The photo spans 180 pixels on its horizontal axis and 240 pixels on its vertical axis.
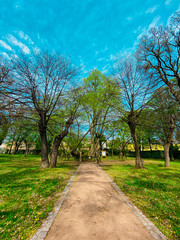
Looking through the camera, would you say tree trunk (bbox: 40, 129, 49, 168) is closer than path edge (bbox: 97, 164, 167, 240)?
No

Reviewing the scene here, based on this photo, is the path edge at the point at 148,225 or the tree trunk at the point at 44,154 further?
the tree trunk at the point at 44,154

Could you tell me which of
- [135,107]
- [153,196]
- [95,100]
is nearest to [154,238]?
[153,196]

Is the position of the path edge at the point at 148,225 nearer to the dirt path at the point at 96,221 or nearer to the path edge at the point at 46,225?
the dirt path at the point at 96,221

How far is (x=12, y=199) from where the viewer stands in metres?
4.48

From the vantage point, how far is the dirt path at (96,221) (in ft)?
8.58

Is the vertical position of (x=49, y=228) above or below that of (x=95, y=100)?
below

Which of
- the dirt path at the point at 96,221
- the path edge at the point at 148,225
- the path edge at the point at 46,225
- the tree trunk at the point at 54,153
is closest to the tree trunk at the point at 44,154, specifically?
the tree trunk at the point at 54,153

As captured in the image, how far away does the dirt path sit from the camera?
2.62 m

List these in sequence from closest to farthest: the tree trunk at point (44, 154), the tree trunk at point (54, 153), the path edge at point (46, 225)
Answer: the path edge at point (46, 225), the tree trunk at point (44, 154), the tree trunk at point (54, 153)

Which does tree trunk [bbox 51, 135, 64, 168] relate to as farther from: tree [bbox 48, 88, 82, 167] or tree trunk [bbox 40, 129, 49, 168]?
tree trunk [bbox 40, 129, 49, 168]

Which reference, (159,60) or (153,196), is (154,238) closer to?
(153,196)

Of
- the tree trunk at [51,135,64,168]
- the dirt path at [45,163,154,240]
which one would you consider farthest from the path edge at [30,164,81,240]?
the tree trunk at [51,135,64,168]

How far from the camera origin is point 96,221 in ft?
10.2

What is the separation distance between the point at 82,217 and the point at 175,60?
34.5ft
